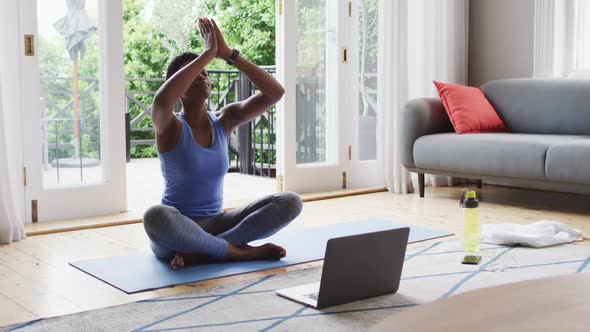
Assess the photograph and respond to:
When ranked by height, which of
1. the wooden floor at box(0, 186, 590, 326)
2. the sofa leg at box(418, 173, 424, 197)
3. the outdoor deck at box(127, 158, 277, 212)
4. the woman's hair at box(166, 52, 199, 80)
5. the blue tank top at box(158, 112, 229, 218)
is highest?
the woman's hair at box(166, 52, 199, 80)

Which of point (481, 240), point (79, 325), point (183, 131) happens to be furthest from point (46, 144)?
point (481, 240)

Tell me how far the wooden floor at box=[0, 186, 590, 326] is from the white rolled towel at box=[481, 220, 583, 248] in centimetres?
24

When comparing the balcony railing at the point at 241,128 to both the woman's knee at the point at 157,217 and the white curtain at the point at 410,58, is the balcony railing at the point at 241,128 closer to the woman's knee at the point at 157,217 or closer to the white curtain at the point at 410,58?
the white curtain at the point at 410,58

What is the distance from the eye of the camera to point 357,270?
2.37 meters

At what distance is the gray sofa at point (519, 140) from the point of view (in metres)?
4.14

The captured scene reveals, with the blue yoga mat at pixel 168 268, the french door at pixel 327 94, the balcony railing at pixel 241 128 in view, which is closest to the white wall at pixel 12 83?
the balcony railing at pixel 241 128

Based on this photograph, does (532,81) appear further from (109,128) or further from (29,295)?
(29,295)

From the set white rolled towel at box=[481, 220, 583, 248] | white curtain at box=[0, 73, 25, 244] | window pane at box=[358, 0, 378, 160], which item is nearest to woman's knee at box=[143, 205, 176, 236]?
white curtain at box=[0, 73, 25, 244]

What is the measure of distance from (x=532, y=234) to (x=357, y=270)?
1.30 m

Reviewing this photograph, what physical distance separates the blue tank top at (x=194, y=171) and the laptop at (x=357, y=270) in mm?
577

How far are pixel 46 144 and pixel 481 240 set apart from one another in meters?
2.19

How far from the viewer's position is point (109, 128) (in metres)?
4.04

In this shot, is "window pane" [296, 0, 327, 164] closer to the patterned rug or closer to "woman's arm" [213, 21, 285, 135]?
"woman's arm" [213, 21, 285, 135]

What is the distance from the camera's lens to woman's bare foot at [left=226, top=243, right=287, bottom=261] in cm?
Answer: 296
